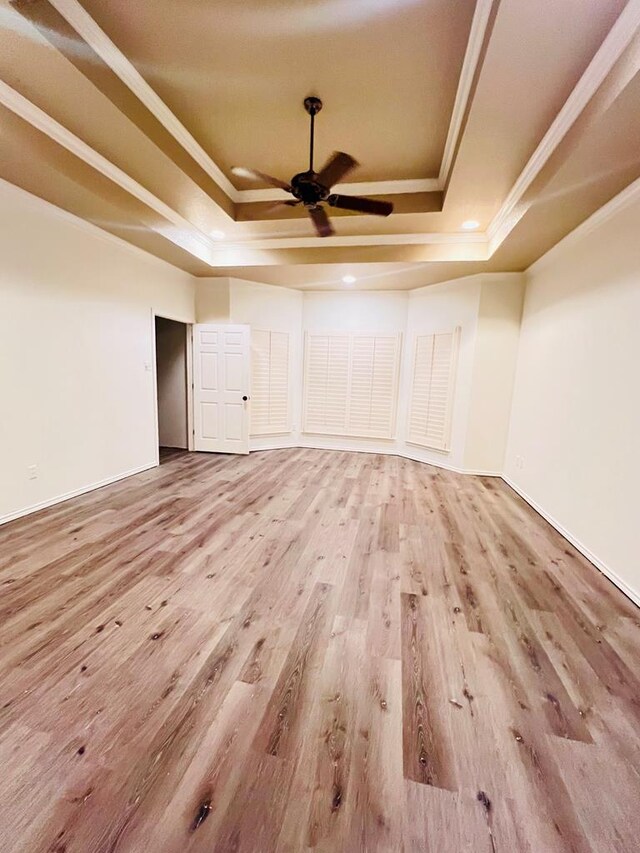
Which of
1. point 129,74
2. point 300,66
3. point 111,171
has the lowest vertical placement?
point 111,171

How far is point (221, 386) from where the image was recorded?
519cm

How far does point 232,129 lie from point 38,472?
132 inches

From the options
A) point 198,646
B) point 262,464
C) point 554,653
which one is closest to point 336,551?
point 198,646

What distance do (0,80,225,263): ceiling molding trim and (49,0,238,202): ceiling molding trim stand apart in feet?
1.81

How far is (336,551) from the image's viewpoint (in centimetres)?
264

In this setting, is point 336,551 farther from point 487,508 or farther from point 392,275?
point 392,275

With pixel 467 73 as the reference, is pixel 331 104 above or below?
above

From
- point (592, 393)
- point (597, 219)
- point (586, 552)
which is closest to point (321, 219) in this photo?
point (597, 219)

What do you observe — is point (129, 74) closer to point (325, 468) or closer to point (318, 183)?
point (318, 183)

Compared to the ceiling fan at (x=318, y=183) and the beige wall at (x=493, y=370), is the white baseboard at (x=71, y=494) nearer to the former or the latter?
the ceiling fan at (x=318, y=183)

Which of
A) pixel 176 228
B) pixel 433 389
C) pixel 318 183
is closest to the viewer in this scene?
pixel 318 183

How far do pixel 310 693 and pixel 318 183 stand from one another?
3130mm

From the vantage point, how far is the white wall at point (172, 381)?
17.6 ft

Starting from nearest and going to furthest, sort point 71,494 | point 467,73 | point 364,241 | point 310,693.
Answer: point 310,693
point 467,73
point 71,494
point 364,241
